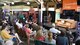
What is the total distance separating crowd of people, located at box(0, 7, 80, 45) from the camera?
439cm

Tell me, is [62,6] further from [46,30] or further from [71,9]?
[46,30]

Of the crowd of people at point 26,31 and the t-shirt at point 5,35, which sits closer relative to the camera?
the crowd of people at point 26,31

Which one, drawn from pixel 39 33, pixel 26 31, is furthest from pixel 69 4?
pixel 26 31

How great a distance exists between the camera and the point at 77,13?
4484 millimetres

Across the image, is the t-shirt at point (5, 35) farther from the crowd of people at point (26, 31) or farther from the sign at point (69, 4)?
the sign at point (69, 4)

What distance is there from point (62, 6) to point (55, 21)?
0.33 metres

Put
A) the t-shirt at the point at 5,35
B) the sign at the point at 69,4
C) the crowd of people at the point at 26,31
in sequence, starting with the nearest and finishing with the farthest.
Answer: the crowd of people at the point at 26,31
the sign at the point at 69,4
the t-shirt at the point at 5,35

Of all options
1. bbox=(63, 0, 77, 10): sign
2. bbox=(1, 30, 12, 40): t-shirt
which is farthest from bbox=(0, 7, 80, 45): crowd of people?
bbox=(63, 0, 77, 10): sign

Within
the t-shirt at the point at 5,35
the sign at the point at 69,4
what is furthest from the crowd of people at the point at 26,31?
the sign at the point at 69,4

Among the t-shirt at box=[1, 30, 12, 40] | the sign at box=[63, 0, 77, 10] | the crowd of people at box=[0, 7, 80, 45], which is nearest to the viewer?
the crowd of people at box=[0, 7, 80, 45]

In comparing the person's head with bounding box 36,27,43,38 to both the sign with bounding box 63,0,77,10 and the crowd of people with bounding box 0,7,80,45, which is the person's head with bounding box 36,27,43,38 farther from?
the sign with bounding box 63,0,77,10

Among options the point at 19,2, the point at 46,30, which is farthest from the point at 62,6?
the point at 19,2

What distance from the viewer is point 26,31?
4.92 meters

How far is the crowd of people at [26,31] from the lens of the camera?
14.4ft
